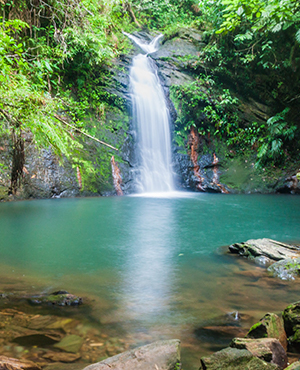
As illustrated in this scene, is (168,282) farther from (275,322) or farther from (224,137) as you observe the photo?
(224,137)

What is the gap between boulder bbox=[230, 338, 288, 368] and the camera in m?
1.53

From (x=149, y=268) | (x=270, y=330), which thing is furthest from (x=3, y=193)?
(x=270, y=330)

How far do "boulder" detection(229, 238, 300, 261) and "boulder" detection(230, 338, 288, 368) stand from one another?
2.32 m

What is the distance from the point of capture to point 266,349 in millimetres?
1549

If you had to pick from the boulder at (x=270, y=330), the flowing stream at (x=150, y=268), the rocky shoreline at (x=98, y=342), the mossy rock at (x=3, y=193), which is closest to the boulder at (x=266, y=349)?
the rocky shoreline at (x=98, y=342)

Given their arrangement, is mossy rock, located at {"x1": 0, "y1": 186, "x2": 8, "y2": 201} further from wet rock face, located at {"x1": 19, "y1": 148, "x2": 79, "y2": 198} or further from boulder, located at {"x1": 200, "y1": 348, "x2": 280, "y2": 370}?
boulder, located at {"x1": 200, "y1": 348, "x2": 280, "y2": 370}

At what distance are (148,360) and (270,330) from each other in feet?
2.64

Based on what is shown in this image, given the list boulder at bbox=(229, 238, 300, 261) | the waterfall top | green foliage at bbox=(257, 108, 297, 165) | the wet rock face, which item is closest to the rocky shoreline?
boulder at bbox=(229, 238, 300, 261)

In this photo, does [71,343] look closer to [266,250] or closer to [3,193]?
[266,250]

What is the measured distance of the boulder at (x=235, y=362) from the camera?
1429 mm

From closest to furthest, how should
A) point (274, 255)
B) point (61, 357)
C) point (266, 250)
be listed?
point (61, 357)
point (274, 255)
point (266, 250)

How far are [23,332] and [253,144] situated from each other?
12544 millimetres

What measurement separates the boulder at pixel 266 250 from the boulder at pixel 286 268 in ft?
0.97

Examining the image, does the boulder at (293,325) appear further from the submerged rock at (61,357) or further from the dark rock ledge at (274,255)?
A: the submerged rock at (61,357)
